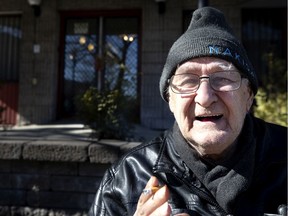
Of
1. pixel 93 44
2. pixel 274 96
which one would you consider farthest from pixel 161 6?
pixel 274 96

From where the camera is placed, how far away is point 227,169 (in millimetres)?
1439

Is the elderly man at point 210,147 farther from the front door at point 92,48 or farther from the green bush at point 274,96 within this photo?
the front door at point 92,48

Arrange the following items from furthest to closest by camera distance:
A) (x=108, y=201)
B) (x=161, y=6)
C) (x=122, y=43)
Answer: (x=122, y=43), (x=161, y=6), (x=108, y=201)

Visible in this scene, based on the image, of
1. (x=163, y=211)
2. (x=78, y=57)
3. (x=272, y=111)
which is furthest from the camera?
(x=78, y=57)

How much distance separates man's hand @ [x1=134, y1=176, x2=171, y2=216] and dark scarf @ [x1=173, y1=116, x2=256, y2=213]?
1.28 feet

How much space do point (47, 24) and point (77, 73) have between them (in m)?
1.25

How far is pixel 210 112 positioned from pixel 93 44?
713 cm

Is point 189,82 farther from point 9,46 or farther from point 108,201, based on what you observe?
point 9,46

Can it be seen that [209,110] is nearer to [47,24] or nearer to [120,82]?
[120,82]

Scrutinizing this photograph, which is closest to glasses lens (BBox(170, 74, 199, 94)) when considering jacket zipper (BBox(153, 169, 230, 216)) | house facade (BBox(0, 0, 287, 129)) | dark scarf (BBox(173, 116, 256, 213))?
dark scarf (BBox(173, 116, 256, 213))

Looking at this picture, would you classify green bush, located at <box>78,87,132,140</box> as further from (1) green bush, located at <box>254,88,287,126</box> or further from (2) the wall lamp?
(2) the wall lamp

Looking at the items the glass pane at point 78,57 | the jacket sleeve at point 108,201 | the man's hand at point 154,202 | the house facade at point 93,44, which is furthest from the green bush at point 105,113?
the glass pane at point 78,57

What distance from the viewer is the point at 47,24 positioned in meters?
7.95

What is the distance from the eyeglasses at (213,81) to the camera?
1403 millimetres
